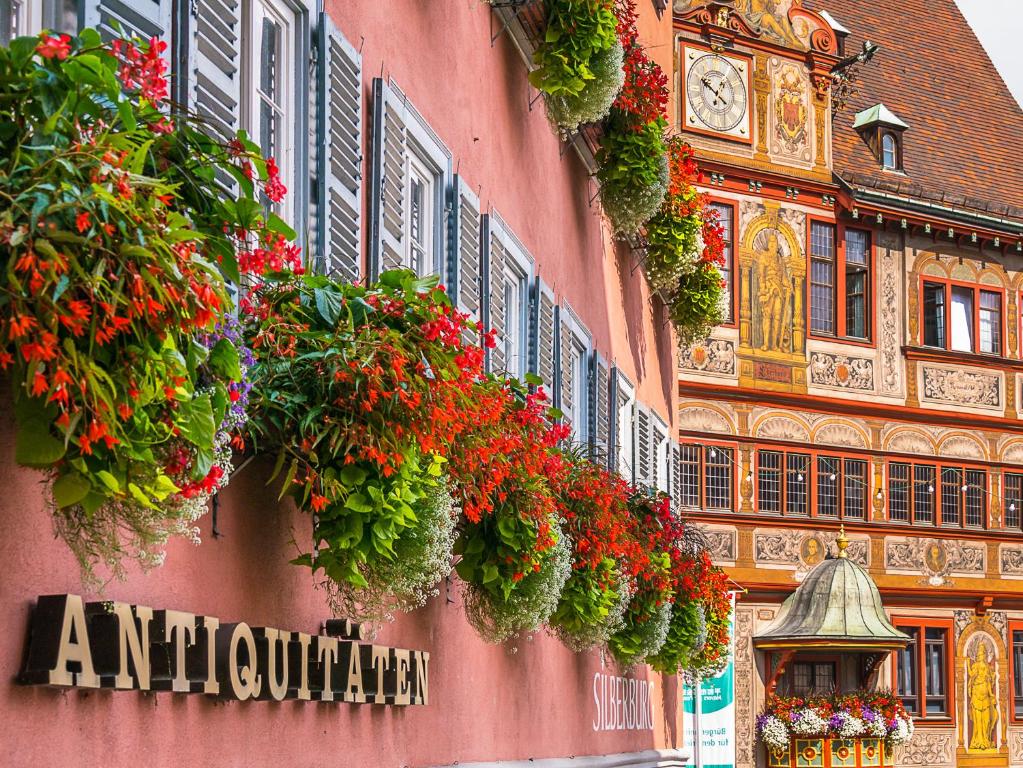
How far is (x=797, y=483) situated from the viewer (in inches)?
1139

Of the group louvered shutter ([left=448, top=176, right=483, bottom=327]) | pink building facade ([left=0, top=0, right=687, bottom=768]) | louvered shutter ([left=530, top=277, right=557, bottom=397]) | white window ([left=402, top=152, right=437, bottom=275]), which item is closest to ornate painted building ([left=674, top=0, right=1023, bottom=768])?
pink building facade ([left=0, top=0, right=687, bottom=768])

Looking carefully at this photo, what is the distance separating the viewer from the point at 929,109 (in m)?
34.1

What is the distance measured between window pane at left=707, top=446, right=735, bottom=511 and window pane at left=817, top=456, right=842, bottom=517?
72.4 inches

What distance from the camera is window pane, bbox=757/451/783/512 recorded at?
Answer: 93.4ft

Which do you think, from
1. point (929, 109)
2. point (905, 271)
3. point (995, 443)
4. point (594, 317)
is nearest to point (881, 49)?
point (929, 109)

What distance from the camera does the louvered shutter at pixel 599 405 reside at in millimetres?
11836

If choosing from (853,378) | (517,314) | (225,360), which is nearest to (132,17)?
(225,360)

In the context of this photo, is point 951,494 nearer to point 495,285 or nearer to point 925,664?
point 925,664

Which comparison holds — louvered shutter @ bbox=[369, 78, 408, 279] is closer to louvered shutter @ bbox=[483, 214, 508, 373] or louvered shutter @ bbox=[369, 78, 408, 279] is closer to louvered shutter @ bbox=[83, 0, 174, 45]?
louvered shutter @ bbox=[483, 214, 508, 373]

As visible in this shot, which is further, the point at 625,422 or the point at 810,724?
the point at 810,724

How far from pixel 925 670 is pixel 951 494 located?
316 cm

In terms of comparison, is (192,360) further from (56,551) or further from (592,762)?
(592,762)

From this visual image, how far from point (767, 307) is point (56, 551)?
85.9ft

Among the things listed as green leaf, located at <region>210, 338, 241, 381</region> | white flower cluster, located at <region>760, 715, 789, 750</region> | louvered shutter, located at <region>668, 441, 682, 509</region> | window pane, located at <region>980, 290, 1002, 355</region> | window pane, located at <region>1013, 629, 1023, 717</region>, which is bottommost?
white flower cluster, located at <region>760, 715, 789, 750</region>
